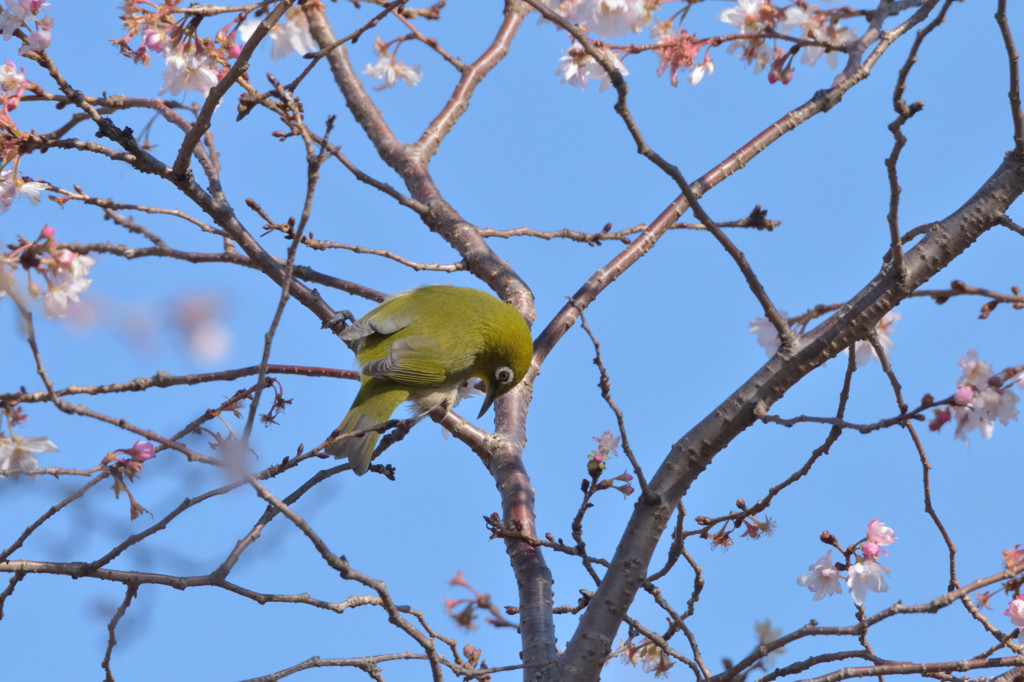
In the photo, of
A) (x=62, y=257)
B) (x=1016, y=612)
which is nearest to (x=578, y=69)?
(x=62, y=257)

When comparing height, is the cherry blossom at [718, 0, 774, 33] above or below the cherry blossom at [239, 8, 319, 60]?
below

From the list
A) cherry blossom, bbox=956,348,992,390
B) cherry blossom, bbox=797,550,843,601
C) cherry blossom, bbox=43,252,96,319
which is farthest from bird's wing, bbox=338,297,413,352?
cherry blossom, bbox=956,348,992,390

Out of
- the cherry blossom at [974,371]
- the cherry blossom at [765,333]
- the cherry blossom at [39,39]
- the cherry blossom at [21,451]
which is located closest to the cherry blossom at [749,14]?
the cherry blossom at [765,333]

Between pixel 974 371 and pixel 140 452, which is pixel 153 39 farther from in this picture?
pixel 974 371

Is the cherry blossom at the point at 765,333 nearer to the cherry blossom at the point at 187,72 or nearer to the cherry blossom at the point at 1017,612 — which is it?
the cherry blossom at the point at 1017,612

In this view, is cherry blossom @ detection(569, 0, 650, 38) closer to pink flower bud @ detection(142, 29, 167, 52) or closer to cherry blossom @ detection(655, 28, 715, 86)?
cherry blossom @ detection(655, 28, 715, 86)

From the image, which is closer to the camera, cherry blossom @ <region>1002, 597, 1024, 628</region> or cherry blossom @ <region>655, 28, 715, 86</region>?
cherry blossom @ <region>1002, 597, 1024, 628</region>

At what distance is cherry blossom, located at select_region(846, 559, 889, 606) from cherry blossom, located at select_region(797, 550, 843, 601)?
117 millimetres

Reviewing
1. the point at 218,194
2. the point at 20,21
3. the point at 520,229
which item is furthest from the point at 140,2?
the point at 520,229

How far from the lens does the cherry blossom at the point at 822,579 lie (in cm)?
352

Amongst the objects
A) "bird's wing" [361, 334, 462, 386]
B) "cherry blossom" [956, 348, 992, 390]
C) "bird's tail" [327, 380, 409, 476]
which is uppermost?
"bird's wing" [361, 334, 462, 386]

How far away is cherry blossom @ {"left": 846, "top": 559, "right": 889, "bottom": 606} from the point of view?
3363 mm

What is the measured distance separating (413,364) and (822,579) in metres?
2.11

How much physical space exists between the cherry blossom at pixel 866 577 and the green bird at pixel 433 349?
200 cm
